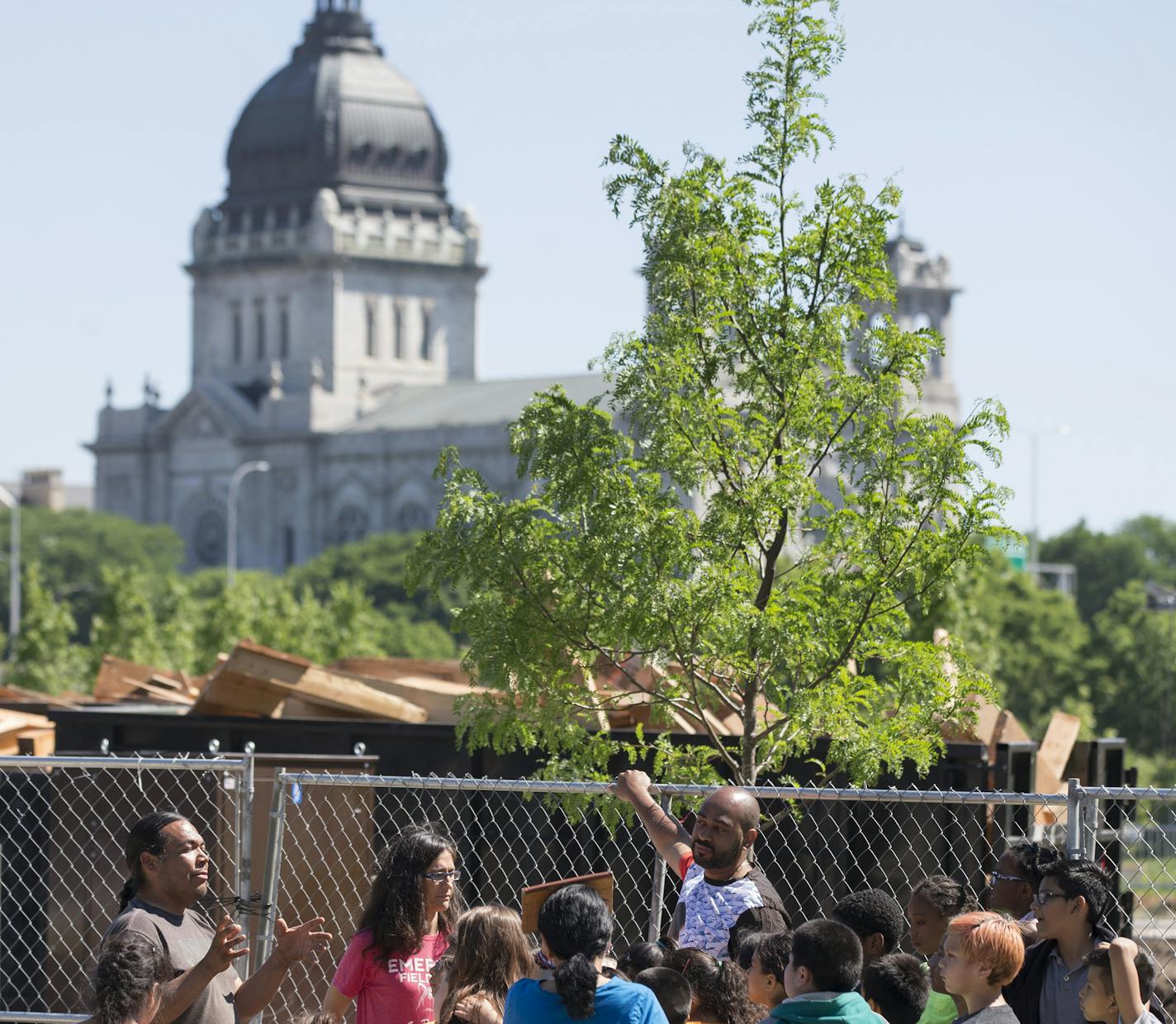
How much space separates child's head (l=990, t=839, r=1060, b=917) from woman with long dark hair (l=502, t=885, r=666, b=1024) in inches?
63.2

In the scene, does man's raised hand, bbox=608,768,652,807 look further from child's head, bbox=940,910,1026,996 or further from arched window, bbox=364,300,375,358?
arched window, bbox=364,300,375,358

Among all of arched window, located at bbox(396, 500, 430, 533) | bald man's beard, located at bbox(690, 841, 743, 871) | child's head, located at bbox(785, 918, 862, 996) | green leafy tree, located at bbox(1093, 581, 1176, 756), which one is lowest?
green leafy tree, located at bbox(1093, 581, 1176, 756)

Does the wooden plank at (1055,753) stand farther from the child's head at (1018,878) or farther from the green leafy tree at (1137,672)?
the green leafy tree at (1137,672)

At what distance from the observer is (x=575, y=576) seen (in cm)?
952

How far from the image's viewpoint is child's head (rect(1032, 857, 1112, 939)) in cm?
679

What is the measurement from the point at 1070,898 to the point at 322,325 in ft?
456

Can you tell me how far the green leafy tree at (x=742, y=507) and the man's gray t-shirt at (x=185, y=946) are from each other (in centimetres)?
286

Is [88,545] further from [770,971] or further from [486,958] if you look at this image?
[770,971]

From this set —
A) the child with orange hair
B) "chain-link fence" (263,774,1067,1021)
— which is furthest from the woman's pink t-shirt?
"chain-link fence" (263,774,1067,1021)

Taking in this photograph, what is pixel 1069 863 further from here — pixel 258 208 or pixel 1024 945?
pixel 258 208

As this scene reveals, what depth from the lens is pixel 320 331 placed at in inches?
5664

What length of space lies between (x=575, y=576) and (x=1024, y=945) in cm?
318

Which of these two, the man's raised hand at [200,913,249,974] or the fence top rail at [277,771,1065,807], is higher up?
the fence top rail at [277,771,1065,807]

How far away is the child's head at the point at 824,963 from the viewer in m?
6.19
